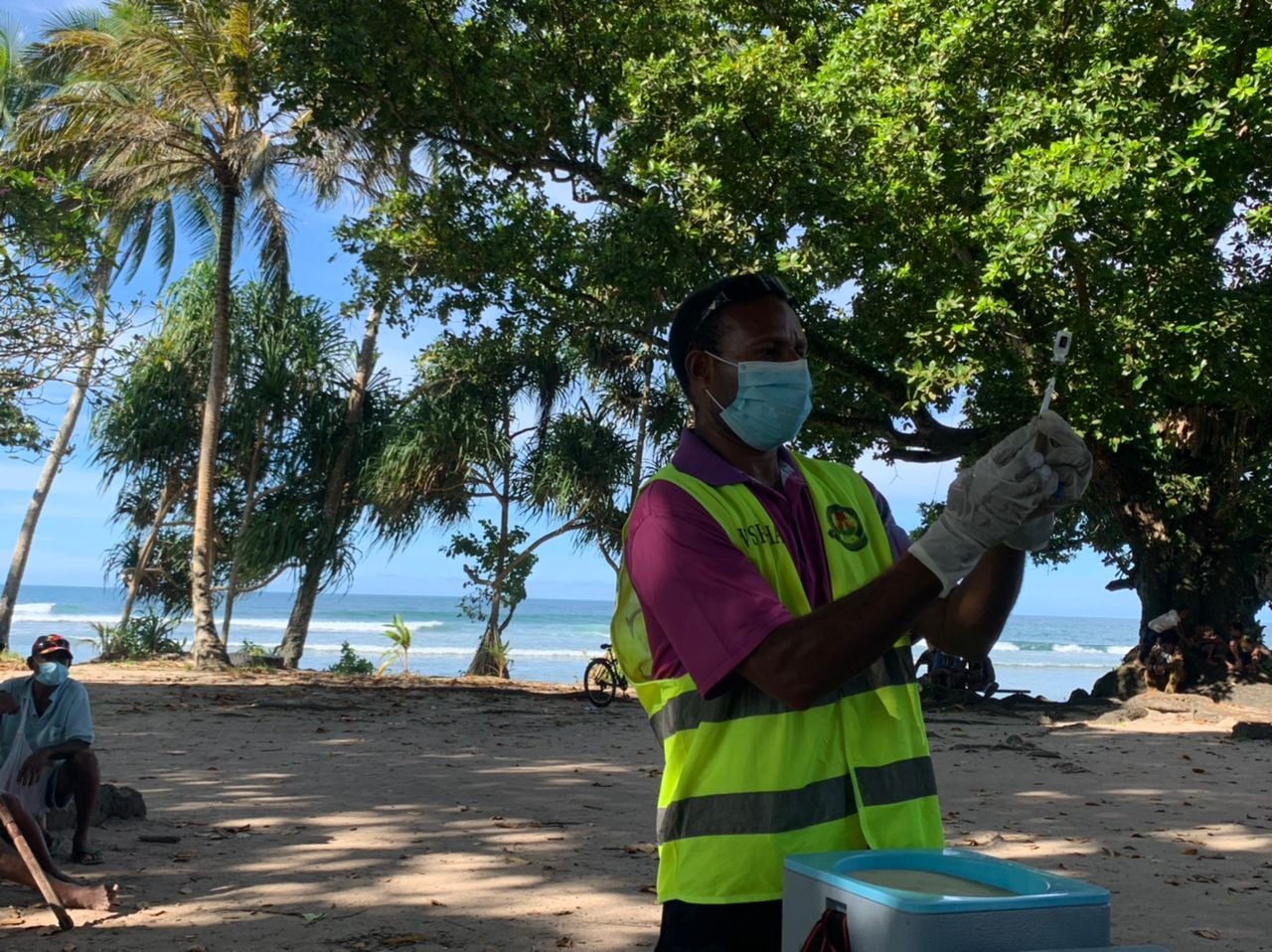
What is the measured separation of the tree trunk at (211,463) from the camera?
56.3ft

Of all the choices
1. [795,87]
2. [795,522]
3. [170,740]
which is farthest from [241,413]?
[795,522]

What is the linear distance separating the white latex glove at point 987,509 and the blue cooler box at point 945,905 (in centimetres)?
37

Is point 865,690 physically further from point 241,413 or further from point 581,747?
point 241,413

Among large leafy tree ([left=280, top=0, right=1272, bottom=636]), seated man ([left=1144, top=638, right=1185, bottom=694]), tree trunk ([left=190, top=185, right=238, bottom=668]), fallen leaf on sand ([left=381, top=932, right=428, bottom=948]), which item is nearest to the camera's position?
fallen leaf on sand ([left=381, top=932, right=428, bottom=948])

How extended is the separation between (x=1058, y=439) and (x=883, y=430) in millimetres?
13842

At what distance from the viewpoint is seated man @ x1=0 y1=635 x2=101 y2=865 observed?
616 centimetres

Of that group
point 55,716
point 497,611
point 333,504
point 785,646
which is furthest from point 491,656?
point 785,646

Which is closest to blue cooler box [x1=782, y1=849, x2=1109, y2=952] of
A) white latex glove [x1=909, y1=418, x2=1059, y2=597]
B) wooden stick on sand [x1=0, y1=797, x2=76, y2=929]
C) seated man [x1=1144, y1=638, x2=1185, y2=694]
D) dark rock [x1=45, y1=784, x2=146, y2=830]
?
white latex glove [x1=909, y1=418, x2=1059, y2=597]

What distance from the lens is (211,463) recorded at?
56.7 feet

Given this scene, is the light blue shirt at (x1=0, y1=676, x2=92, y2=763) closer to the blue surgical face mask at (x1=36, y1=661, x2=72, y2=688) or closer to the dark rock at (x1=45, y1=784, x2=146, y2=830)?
the blue surgical face mask at (x1=36, y1=661, x2=72, y2=688)

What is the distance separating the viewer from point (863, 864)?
1604 millimetres

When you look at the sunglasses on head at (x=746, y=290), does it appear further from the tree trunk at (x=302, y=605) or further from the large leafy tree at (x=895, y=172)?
the tree trunk at (x=302, y=605)

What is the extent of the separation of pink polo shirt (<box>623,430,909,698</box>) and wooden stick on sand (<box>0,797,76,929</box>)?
4295 mm

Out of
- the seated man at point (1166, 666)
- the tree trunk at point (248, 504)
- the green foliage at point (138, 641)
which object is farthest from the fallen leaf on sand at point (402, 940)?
the green foliage at point (138, 641)
